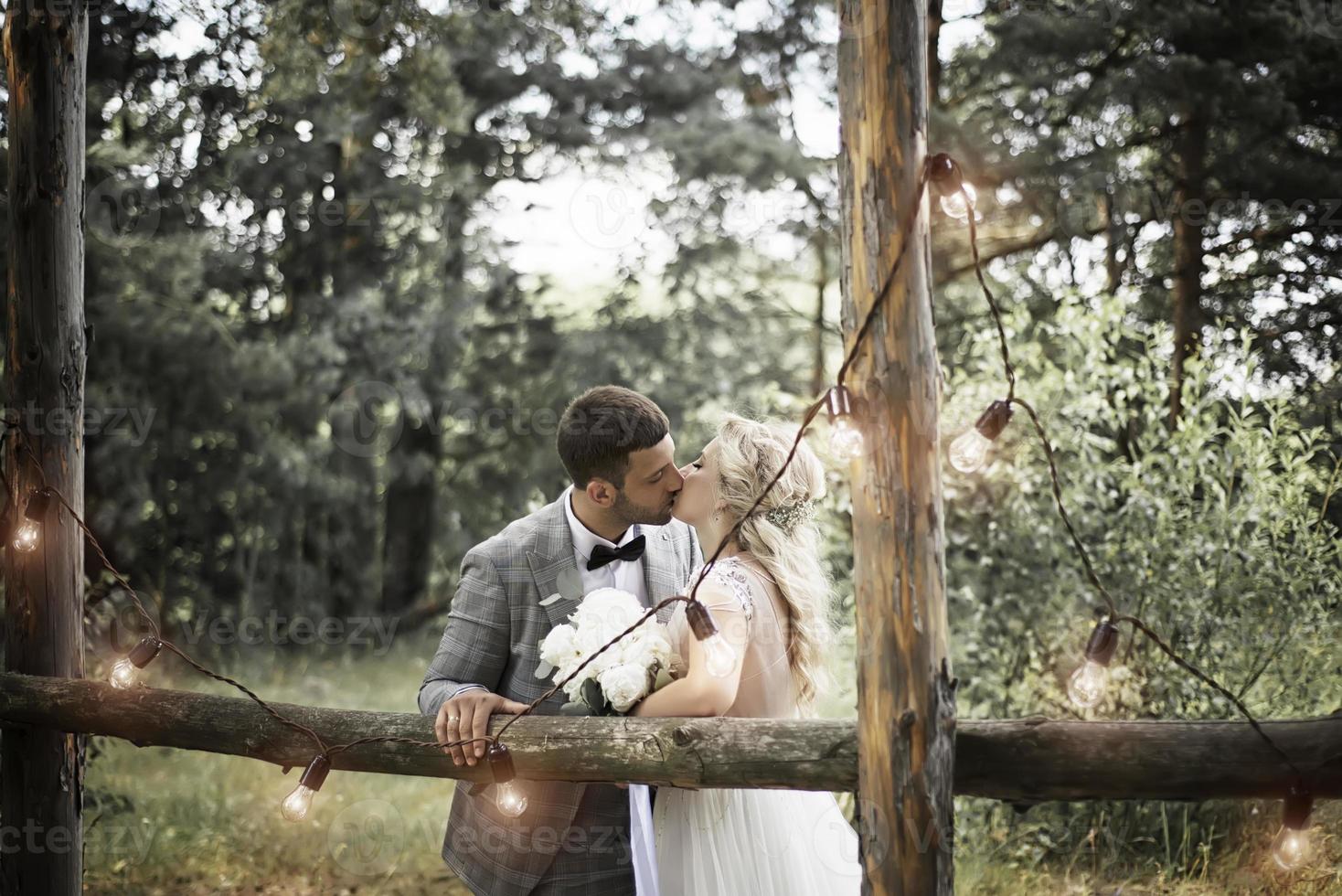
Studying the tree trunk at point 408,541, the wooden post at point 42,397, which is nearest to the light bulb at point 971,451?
the wooden post at point 42,397

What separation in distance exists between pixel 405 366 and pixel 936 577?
879cm

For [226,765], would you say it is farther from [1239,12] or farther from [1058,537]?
[1239,12]

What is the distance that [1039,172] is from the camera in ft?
25.5

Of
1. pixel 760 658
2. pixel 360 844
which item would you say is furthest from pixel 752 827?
pixel 360 844

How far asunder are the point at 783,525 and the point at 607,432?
529 mm

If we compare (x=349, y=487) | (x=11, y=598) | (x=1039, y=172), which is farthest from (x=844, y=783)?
(x=349, y=487)

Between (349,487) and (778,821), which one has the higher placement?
(349,487)

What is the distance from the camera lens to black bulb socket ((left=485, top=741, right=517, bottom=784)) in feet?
8.32

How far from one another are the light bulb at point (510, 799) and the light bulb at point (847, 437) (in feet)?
3.90

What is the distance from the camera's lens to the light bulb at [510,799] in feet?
8.29

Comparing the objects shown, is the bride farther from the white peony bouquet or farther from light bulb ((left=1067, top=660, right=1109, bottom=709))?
light bulb ((left=1067, top=660, right=1109, bottom=709))

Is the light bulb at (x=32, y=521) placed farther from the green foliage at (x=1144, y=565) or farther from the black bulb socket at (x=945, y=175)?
the green foliage at (x=1144, y=565)

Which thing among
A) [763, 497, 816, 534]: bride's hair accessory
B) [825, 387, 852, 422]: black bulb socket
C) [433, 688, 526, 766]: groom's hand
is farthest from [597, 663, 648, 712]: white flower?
[825, 387, 852, 422]: black bulb socket

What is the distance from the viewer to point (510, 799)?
8.34 feet
